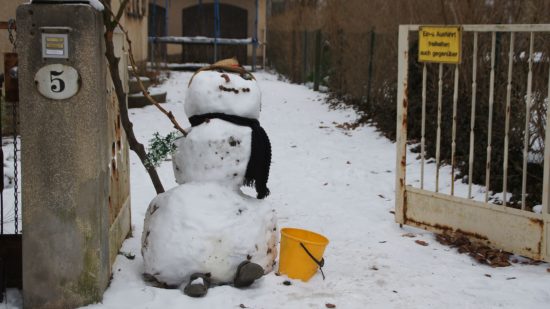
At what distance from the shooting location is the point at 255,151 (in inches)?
163

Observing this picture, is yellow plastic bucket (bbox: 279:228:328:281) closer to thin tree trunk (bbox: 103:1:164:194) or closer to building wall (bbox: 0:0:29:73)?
thin tree trunk (bbox: 103:1:164:194)

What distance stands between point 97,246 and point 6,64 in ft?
3.85

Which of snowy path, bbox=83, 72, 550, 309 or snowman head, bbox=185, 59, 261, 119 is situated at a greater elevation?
snowman head, bbox=185, 59, 261, 119

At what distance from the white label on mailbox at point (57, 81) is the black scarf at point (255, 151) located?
0.89 m

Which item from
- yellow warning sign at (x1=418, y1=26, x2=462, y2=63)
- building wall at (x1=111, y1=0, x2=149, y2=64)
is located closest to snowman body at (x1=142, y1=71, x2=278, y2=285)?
yellow warning sign at (x1=418, y1=26, x2=462, y2=63)

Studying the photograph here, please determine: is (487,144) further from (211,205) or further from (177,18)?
(177,18)

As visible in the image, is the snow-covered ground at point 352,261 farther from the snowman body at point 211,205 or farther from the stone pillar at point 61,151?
the stone pillar at point 61,151

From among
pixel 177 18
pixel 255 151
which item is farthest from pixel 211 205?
pixel 177 18

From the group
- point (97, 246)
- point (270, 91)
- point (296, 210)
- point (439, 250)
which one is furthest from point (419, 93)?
point (270, 91)

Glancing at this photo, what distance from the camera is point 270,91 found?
17828 mm

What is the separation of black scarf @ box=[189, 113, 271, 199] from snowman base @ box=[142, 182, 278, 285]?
5.8 inches

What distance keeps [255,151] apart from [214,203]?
0.41m

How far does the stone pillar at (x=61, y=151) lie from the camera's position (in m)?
3.50

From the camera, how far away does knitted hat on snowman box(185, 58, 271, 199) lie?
4.13 metres
